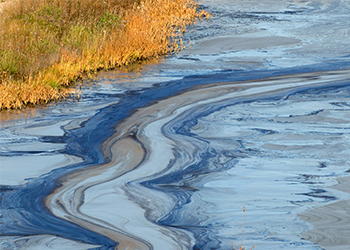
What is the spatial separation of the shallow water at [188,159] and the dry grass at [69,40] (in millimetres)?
354

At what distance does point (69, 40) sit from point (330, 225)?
5.30 metres

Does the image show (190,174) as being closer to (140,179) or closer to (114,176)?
(140,179)

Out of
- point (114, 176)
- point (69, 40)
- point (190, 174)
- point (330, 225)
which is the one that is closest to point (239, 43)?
point (69, 40)

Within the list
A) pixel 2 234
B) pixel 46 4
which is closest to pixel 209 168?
pixel 2 234

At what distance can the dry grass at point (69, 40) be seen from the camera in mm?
5902

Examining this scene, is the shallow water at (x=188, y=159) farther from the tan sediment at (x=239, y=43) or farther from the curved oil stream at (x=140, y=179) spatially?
the tan sediment at (x=239, y=43)

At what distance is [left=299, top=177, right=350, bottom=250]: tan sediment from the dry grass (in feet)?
11.4

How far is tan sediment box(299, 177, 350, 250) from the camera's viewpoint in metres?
2.76

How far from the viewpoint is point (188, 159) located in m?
4.04

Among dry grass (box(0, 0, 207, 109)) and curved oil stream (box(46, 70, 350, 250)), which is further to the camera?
dry grass (box(0, 0, 207, 109))

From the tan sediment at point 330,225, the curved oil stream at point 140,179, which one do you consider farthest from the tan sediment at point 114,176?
the tan sediment at point 330,225

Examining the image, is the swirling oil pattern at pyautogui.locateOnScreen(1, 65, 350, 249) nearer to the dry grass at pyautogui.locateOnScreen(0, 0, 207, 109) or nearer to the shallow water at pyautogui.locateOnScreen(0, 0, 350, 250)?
the shallow water at pyautogui.locateOnScreen(0, 0, 350, 250)

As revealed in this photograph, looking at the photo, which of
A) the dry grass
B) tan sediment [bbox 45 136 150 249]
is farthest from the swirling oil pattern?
the dry grass

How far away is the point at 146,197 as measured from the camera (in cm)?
338
